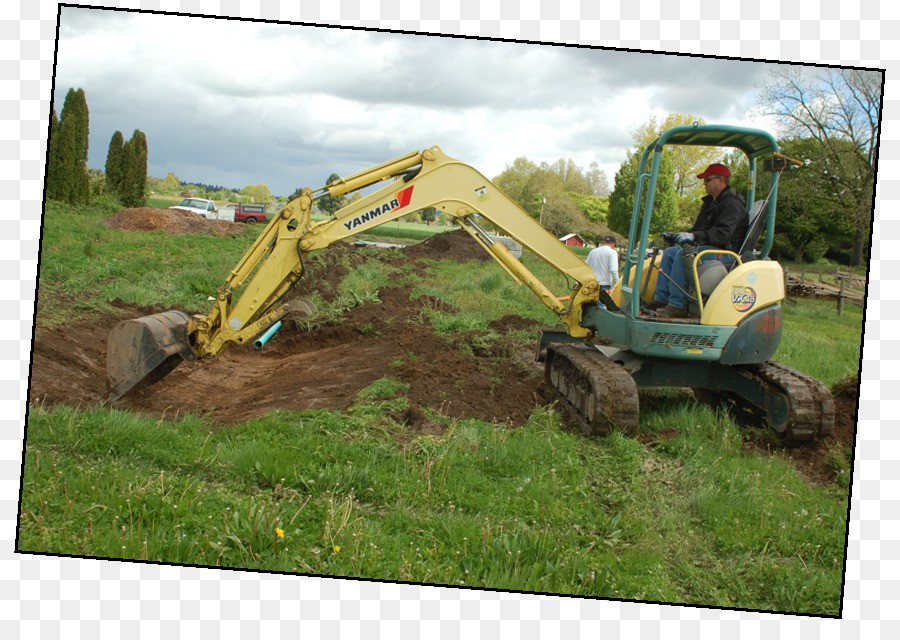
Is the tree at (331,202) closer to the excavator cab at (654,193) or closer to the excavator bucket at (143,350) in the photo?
the excavator bucket at (143,350)

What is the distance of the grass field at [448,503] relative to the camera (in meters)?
3.76

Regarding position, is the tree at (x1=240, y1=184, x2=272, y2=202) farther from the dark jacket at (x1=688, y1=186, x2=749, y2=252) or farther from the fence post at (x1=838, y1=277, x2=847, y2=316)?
the fence post at (x1=838, y1=277, x2=847, y2=316)

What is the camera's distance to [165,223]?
2041 centimetres

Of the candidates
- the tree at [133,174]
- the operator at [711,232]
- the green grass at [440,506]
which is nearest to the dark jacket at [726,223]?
the operator at [711,232]

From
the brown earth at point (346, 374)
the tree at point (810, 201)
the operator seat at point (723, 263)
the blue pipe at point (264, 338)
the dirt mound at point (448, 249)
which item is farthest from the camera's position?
the dirt mound at point (448, 249)

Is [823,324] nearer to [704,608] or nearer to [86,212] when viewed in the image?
[704,608]

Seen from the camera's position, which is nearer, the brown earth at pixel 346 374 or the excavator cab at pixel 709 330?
the excavator cab at pixel 709 330

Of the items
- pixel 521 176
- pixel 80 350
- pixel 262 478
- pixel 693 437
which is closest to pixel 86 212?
pixel 80 350

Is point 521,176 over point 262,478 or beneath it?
over

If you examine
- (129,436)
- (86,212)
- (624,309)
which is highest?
(86,212)

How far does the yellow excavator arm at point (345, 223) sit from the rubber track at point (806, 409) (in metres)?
2.61

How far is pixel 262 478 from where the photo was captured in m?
4.69

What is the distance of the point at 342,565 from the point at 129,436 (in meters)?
2.45

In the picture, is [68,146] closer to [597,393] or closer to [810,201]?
[597,393]
